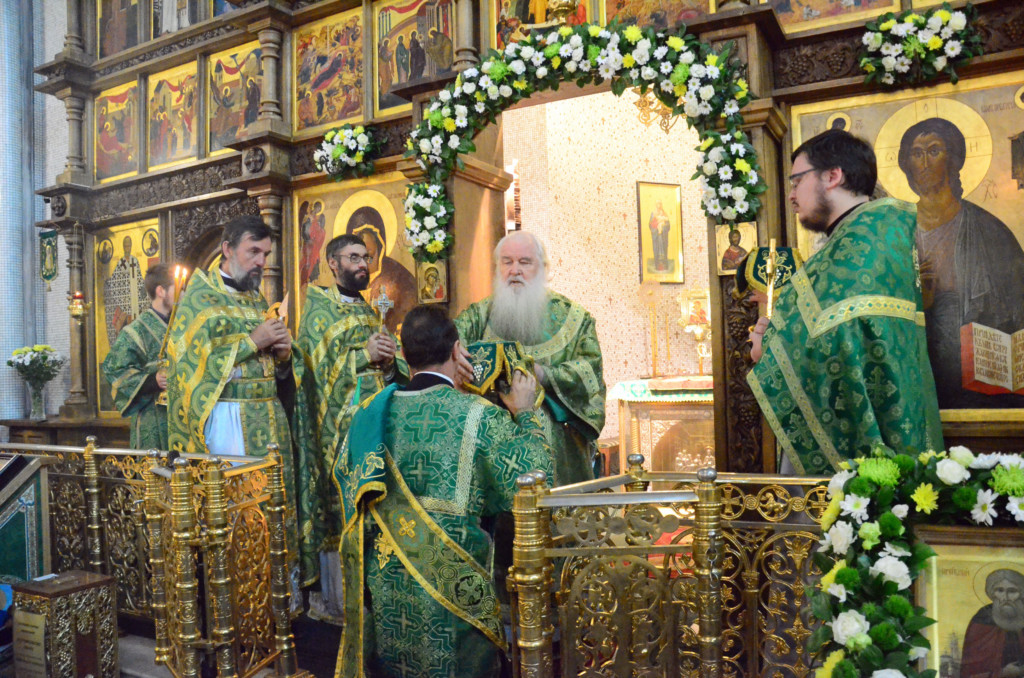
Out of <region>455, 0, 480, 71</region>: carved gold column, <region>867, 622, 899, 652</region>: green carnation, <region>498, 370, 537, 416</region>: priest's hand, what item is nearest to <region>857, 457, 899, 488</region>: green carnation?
<region>867, 622, 899, 652</region>: green carnation

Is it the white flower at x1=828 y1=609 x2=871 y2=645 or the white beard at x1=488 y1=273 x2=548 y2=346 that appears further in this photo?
the white beard at x1=488 y1=273 x2=548 y2=346

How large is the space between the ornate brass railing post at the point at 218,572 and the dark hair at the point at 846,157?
2867 millimetres

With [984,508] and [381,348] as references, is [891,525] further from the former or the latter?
[381,348]

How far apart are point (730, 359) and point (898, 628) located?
3.38 meters

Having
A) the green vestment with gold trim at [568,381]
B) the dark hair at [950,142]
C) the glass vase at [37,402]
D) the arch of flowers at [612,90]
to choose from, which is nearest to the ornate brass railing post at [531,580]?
the green vestment with gold trim at [568,381]

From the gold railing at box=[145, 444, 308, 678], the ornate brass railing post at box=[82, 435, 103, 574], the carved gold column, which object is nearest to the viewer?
the gold railing at box=[145, 444, 308, 678]

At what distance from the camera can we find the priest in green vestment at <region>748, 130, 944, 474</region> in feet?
10.7

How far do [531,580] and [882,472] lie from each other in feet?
3.52

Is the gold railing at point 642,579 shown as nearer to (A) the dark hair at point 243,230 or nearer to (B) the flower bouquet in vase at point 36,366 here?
(A) the dark hair at point 243,230

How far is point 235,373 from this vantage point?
17.5 feet

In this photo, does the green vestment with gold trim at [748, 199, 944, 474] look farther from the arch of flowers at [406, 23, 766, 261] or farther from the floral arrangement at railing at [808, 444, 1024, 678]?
the arch of flowers at [406, 23, 766, 261]

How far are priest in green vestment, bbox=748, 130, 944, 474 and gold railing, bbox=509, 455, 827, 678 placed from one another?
0.64 meters

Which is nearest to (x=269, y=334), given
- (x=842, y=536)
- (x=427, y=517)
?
(x=427, y=517)

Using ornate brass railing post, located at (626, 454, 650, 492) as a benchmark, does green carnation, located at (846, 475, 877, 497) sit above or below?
above
